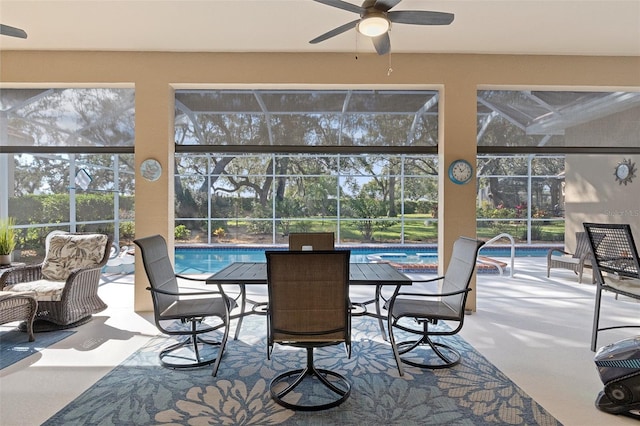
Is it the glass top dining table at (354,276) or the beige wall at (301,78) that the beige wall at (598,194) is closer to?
the beige wall at (301,78)

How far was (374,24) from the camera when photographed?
3057 millimetres

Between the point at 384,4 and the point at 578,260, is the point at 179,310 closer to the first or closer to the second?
the point at 384,4

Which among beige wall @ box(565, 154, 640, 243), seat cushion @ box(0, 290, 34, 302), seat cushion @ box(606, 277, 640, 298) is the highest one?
beige wall @ box(565, 154, 640, 243)

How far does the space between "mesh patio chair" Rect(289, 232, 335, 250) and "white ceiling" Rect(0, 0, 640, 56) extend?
2392 millimetres

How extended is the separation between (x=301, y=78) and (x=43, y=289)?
3.86 metres

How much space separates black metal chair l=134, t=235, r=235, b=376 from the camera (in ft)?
9.52

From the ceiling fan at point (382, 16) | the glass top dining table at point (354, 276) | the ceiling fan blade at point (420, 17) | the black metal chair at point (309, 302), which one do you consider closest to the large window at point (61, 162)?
the glass top dining table at point (354, 276)

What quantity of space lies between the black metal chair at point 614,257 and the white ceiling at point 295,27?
2291mm

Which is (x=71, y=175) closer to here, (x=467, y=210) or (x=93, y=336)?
(x=93, y=336)

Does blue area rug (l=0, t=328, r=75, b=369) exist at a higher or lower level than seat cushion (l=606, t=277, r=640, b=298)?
lower

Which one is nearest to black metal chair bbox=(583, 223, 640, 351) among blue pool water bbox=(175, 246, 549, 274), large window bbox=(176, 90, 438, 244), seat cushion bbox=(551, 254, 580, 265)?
seat cushion bbox=(551, 254, 580, 265)

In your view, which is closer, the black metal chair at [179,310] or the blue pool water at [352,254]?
the black metal chair at [179,310]

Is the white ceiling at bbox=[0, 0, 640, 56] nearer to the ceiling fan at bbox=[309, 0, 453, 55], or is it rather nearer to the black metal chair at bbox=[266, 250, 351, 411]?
the ceiling fan at bbox=[309, 0, 453, 55]

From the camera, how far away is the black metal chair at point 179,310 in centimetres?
290
